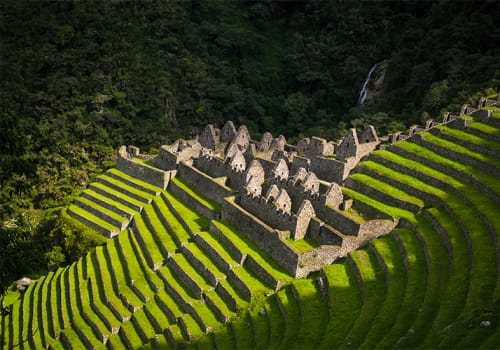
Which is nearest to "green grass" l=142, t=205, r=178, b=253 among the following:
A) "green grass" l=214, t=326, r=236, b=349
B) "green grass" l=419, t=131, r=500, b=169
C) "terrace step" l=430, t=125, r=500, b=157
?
"green grass" l=214, t=326, r=236, b=349

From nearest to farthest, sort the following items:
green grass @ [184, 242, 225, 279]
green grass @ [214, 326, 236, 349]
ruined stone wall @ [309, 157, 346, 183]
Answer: green grass @ [214, 326, 236, 349] < green grass @ [184, 242, 225, 279] < ruined stone wall @ [309, 157, 346, 183]

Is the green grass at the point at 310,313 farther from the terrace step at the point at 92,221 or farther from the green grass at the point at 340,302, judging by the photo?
the terrace step at the point at 92,221

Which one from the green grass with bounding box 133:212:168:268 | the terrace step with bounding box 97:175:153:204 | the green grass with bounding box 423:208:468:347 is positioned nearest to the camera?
the green grass with bounding box 423:208:468:347

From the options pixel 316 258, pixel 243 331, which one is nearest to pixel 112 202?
pixel 316 258

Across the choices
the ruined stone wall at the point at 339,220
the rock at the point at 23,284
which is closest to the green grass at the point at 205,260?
the ruined stone wall at the point at 339,220

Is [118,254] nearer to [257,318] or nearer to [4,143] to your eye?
[257,318]

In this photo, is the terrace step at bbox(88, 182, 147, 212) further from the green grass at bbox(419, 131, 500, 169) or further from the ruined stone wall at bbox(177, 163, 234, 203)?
the green grass at bbox(419, 131, 500, 169)

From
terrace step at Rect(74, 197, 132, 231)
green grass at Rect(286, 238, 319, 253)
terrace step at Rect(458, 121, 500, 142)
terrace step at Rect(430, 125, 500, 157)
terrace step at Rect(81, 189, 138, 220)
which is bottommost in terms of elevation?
terrace step at Rect(74, 197, 132, 231)
